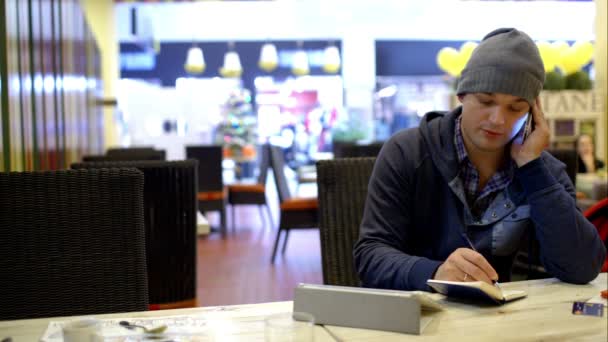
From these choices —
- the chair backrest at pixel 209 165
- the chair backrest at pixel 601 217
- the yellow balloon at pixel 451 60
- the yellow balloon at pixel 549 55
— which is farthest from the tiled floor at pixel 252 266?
the chair backrest at pixel 601 217

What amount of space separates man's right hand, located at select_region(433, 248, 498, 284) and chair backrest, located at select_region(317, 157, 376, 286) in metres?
0.60

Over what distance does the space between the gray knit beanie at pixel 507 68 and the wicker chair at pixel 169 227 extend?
4.34ft

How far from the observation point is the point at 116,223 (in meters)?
1.68

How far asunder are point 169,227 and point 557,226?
153 centimetres

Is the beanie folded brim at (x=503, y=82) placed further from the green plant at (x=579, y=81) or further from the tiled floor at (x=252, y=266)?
the green plant at (x=579, y=81)

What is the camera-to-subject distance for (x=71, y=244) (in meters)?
1.65

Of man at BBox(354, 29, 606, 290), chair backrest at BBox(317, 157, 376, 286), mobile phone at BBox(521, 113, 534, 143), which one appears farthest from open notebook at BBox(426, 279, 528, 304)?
chair backrest at BBox(317, 157, 376, 286)

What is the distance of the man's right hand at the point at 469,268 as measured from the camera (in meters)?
1.43

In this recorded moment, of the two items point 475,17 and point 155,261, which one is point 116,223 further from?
point 475,17

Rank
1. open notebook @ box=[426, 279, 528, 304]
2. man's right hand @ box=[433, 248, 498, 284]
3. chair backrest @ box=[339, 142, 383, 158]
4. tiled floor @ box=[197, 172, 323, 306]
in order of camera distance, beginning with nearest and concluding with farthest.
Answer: open notebook @ box=[426, 279, 528, 304] → man's right hand @ box=[433, 248, 498, 284] → chair backrest @ box=[339, 142, 383, 158] → tiled floor @ box=[197, 172, 323, 306]

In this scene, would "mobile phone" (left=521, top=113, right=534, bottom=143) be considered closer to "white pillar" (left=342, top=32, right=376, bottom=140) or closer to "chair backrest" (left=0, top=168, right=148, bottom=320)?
"chair backrest" (left=0, top=168, right=148, bottom=320)

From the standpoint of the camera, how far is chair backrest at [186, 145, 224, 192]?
25.4 feet

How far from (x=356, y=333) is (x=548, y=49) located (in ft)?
18.6

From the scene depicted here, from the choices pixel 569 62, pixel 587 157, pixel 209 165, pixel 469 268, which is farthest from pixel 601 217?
pixel 209 165
